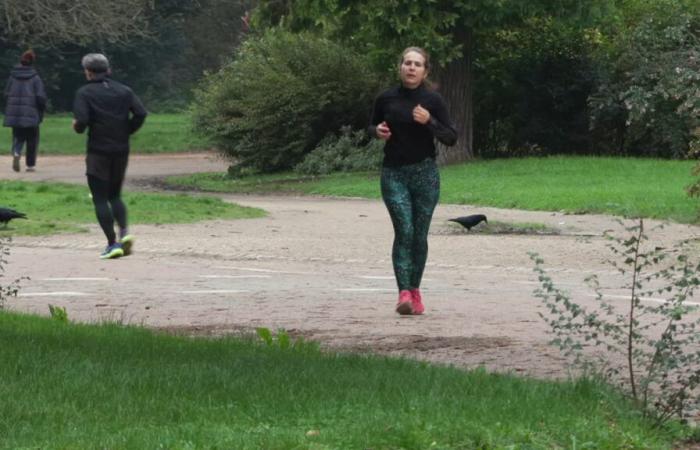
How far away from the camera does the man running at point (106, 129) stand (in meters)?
14.9

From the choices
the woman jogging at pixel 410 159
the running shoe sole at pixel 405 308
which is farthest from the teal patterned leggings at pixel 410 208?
the running shoe sole at pixel 405 308

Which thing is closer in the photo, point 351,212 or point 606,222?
point 606,222

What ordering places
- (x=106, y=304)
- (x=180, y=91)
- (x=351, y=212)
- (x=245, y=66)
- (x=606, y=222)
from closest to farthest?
(x=106, y=304), (x=606, y=222), (x=351, y=212), (x=245, y=66), (x=180, y=91)

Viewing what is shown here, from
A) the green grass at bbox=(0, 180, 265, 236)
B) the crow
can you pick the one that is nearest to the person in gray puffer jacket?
the green grass at bbox=(0, 180, 265, 236)

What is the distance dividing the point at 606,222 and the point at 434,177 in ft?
29.0

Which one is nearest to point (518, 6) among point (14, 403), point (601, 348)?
point (601, 348)

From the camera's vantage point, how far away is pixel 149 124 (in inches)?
2084

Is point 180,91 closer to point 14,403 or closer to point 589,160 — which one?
point 589,160

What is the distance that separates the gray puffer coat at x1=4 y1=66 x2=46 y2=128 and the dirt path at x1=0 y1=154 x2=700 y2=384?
8.96 meters

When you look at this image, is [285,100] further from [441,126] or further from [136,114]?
Answer: [441,126]

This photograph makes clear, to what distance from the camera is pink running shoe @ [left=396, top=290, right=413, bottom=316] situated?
1152 cm

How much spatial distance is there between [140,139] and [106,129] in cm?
3006

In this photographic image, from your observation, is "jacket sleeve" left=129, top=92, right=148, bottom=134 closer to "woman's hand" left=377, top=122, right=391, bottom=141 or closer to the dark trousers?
"woman's hand" left=377, top=122, right=391, bottom=141

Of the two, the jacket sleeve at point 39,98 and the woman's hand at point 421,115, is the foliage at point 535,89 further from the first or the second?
the woman's hand at point 421,115
